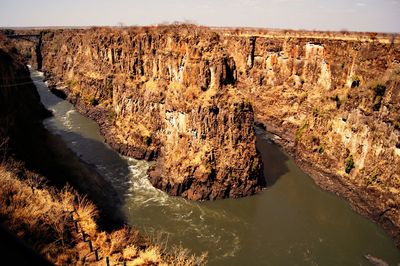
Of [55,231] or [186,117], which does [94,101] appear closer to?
[186,117]

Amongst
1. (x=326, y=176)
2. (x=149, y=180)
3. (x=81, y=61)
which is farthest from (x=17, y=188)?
(x=81, y=61)

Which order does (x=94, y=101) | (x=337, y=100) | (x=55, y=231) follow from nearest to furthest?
(x=55, y=231), (x=337, y=100), (x=94, y=101)

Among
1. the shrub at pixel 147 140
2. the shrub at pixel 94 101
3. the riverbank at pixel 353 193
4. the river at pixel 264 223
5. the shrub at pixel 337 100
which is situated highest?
the shrub at pixel 337 100

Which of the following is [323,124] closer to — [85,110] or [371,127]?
[371,127]

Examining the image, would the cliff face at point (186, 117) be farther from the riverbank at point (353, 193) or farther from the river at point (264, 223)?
the riverbank at point (353, 193)

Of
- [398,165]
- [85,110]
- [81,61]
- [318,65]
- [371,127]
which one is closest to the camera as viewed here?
[398,165]

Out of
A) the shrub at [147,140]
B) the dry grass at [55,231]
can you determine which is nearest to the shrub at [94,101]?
the shrub at [147,140]

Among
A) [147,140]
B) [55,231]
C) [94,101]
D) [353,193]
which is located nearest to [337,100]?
[353,193]
